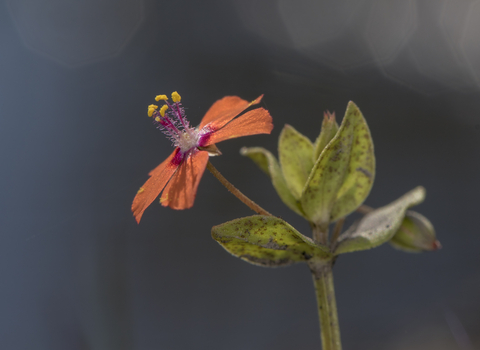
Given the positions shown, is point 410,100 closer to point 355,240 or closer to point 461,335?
point 461,335

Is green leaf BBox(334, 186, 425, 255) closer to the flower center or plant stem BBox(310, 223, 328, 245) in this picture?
plant stem BBox(310, 223, 328, 245)

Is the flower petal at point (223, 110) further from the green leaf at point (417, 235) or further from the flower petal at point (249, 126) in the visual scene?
the green leaf at point (417, 235)

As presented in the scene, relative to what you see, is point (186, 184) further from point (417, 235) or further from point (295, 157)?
point (417, 235)

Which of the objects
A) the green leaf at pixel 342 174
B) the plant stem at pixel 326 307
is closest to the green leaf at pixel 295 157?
the green leaf at pixel 342 174

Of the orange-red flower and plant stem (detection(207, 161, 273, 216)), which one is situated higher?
the orange-red flower

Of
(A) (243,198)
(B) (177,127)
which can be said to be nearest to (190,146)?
(B) (177,127)

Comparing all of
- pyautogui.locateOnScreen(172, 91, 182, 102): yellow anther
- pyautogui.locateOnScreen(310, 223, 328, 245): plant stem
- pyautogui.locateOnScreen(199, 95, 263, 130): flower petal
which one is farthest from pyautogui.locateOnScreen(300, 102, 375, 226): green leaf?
pyautogui.locateOnScreen(172, 91, 182, 102): yellow anther
